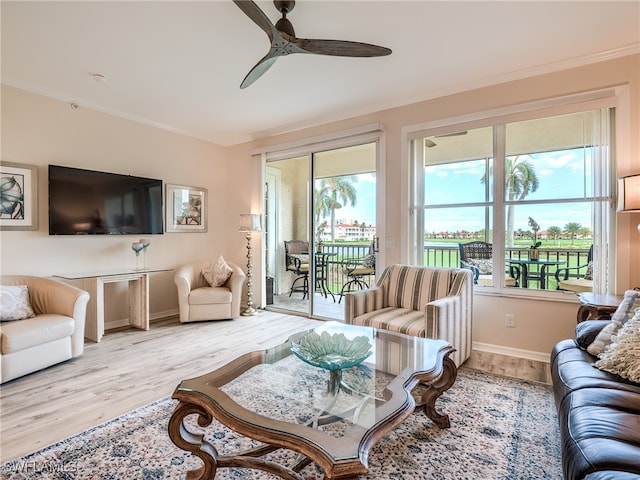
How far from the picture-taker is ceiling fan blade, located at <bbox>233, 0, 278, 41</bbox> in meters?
1.72

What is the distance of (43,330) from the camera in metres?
2.59

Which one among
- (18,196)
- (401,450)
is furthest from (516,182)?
(18,196)

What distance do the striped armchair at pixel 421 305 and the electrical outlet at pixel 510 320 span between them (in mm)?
463

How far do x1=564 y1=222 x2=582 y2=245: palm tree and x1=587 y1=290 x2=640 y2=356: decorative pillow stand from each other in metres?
1.23

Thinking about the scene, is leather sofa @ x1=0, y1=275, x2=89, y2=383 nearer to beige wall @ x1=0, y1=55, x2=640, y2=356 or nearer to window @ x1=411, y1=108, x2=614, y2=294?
beige wall @ x1=0, y1=55, x2=640, y2=356

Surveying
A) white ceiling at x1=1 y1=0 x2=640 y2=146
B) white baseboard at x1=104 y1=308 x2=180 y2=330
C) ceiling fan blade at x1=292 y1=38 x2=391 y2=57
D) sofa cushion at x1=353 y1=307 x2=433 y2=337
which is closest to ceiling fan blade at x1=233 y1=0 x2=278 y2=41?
ceiling fan blade at x1=292 y1=38 x2=391 y2=57

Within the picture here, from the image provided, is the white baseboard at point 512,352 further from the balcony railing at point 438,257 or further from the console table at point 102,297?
the console table at point 102,297

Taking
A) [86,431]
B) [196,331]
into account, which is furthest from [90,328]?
[86,431]

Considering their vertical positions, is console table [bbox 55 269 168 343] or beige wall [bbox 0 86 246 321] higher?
beige wall [bbox 0 86 246 321]

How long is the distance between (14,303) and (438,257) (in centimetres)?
400

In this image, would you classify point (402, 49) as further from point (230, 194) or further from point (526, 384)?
point (230, 194)

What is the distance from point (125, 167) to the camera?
4.11 metres

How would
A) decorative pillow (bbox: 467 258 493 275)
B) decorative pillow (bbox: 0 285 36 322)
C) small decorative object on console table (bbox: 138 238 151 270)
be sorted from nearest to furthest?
1. decorative pillow (bbox: 0 285 36 322)
2. decorative pillow (bbox: 467 258 493 275)
3. small decorative object on console table (bbox: 138 238 151 270)

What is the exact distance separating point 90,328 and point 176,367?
1.39 metres
